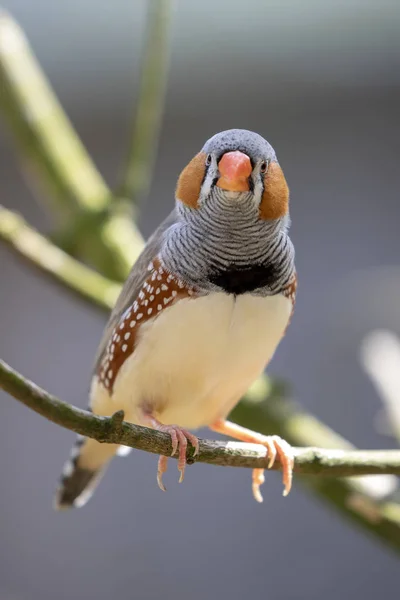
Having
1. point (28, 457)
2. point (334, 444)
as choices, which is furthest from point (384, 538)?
point (28, 457)

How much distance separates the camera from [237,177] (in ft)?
6.07

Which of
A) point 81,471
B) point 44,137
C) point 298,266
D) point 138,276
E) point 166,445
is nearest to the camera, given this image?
point 166,445

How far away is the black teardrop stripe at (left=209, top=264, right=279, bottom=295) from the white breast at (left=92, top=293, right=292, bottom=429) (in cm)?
2

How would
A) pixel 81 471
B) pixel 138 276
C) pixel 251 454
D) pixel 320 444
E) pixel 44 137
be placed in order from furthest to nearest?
1. pixel 44 137
2. pixel 320 444
3. pixel 81 471
4. pixel 138 276
5. pixel 251 454

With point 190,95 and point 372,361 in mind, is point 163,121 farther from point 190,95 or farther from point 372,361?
point 372,361

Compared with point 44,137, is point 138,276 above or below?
below

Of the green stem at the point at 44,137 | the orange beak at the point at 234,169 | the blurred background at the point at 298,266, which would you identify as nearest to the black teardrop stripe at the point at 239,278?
the orange beak at the point at 234,169

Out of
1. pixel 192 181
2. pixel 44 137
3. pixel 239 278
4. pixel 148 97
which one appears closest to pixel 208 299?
pixel 239 278

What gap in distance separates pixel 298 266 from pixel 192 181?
2880 mm

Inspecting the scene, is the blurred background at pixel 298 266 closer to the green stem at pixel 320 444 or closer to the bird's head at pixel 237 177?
the green stem at pixel 320 444

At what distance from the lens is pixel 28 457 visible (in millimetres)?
5184

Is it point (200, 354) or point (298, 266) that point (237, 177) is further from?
point (298, 266)

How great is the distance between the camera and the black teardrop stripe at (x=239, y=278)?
210 centimetres

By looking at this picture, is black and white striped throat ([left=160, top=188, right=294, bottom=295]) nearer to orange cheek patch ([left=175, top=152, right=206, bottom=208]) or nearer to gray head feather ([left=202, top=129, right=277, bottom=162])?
orange cheek patch ([left=175, top=152, right=206, bottom=208])
